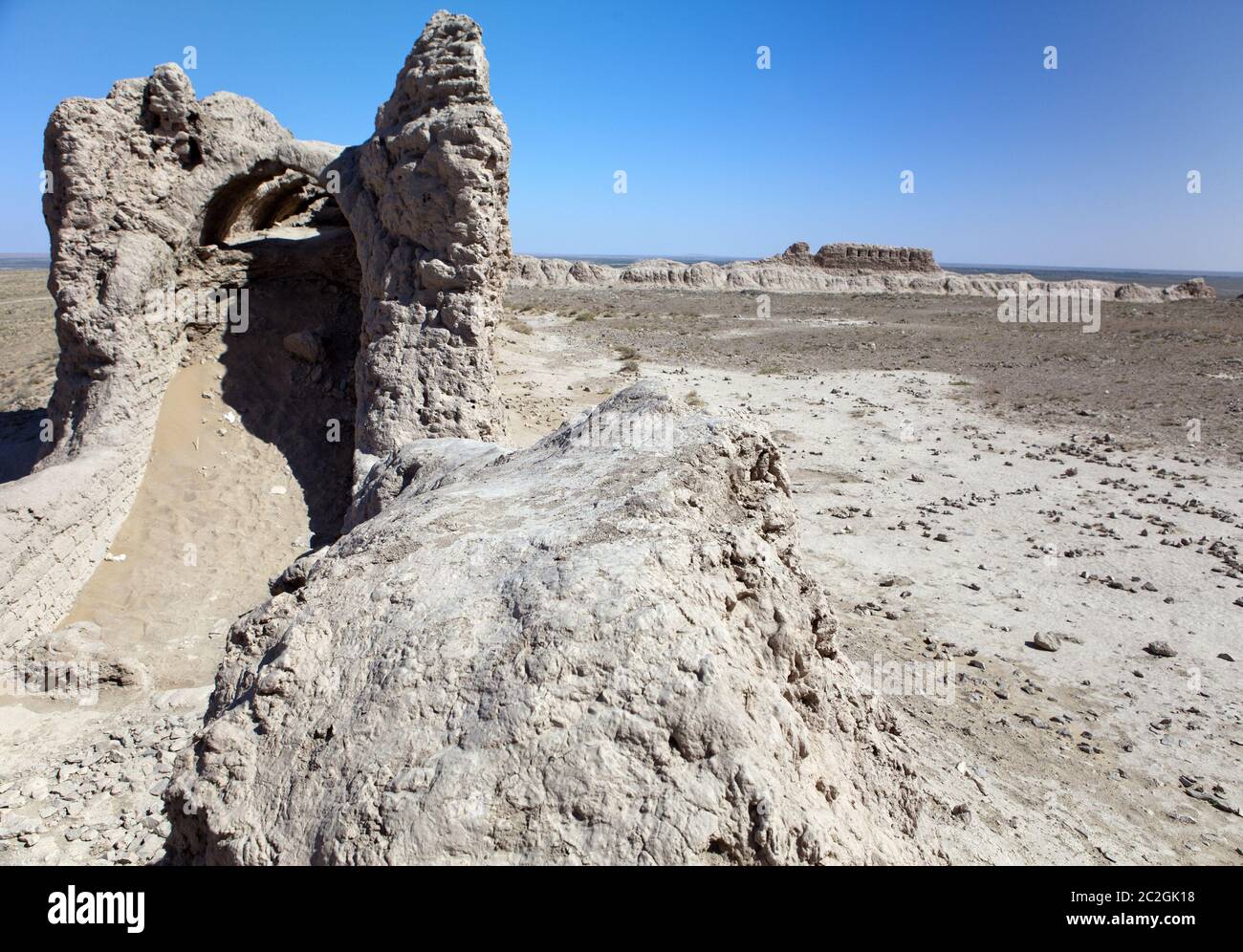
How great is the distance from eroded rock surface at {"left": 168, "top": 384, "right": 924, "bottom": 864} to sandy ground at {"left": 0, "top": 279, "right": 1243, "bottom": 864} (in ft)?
3.08

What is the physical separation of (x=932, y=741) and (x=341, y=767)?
3.68 metres

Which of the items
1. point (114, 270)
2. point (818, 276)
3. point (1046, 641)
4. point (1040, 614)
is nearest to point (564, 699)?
point (1046, 641)

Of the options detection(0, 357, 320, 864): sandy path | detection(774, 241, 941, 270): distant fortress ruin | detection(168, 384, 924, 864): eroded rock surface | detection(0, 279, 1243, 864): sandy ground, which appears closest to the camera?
detection(168, 384, 924, 864): eroded rock surface

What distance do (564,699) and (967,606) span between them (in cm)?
571

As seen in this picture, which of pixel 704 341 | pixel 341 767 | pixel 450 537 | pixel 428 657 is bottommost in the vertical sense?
pixel 341 767

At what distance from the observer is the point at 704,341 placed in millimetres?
22141

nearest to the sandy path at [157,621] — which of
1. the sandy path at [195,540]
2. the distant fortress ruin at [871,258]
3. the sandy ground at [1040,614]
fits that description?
the sandy path at [195,540]

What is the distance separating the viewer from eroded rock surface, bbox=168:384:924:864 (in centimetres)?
187

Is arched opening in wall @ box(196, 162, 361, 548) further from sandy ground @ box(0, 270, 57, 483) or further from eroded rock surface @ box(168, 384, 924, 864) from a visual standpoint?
eroded rock surface @ box(168, 384, 924, 864)

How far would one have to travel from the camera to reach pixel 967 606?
6.72 m

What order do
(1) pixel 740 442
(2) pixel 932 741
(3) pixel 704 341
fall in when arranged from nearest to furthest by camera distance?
(1) pixel 740 442
(2) pixel 932 741
(3) pixel 704 341

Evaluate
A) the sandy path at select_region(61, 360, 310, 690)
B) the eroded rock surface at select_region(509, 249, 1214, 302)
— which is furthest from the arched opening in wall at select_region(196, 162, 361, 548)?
the eroded rock surface at select_region(509, 249, 1214, 302)
